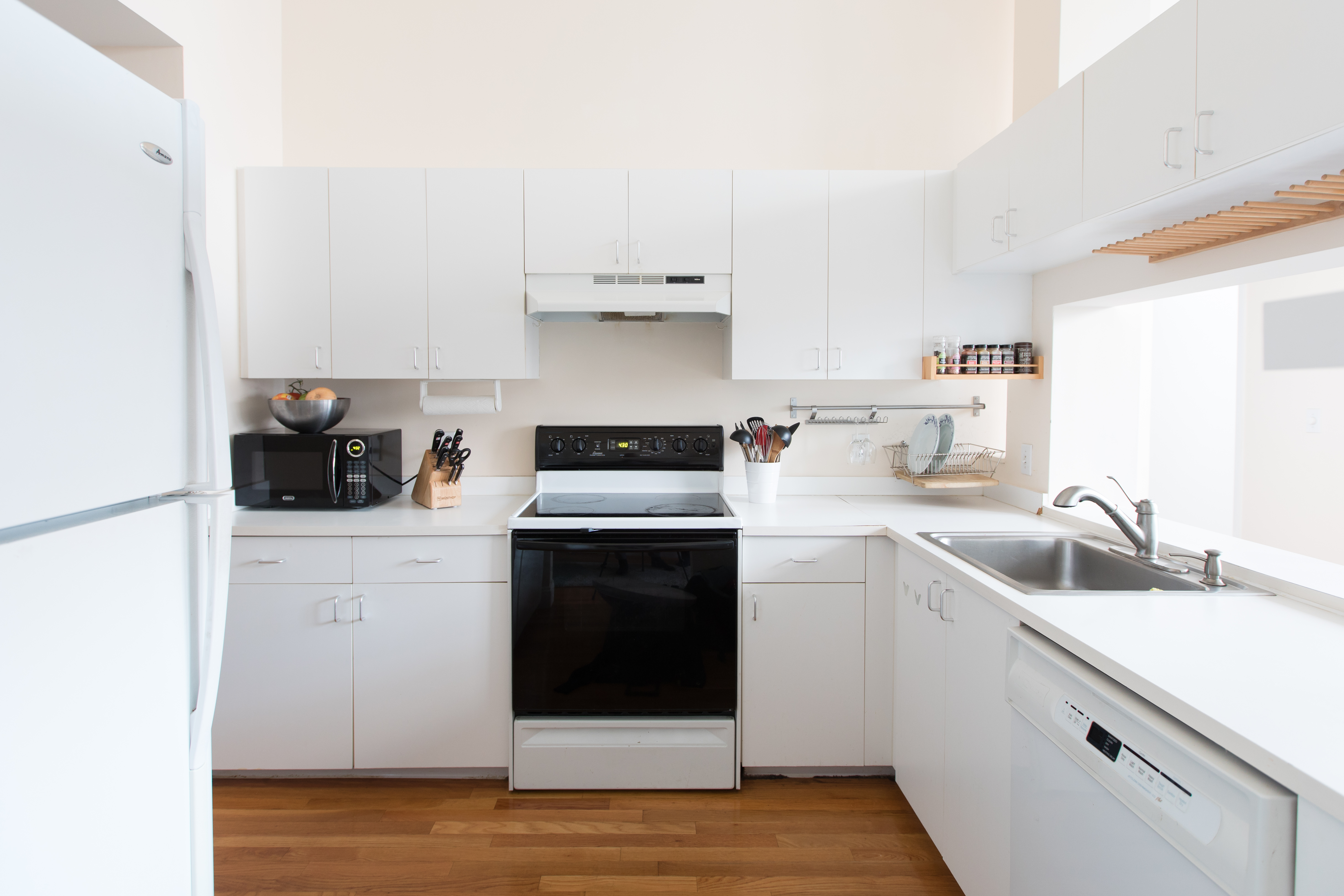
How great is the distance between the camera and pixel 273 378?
8.71 feet

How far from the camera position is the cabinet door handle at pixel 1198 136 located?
4.49ft

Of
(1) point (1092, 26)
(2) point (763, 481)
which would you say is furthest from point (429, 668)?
(1) point (1092, 26)

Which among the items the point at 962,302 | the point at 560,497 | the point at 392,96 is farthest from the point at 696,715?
the point at 392,96

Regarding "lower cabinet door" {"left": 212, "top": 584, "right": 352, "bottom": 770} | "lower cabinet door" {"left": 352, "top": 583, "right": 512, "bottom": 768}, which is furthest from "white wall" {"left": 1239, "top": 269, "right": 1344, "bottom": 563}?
"lower cabinet door" {"left": 212, "top": 584, "right": 352, "bottom": 770}

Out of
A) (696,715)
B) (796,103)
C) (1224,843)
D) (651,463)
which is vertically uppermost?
(796,103)

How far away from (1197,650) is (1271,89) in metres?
0.99

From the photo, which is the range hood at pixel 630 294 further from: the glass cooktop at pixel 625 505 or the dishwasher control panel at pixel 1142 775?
the dishwasher control panel at pixel 1142 775

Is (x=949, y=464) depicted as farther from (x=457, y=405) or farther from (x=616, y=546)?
(x=457, y=405)

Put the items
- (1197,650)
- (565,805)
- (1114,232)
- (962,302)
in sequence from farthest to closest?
(962,302), (565,805), (1114,232), (1197,650)

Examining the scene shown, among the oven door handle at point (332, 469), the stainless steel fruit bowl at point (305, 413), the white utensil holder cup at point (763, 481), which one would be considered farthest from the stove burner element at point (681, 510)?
the stainless steel fruit bowl at point (305, 413)

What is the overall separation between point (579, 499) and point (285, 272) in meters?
1.34

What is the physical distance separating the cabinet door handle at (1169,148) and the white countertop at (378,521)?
6.44 feet

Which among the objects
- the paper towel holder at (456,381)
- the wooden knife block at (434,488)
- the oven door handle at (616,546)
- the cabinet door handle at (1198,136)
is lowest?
the oven door handle at (616,546)

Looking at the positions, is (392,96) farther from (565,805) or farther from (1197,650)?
(1197,650)
